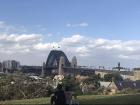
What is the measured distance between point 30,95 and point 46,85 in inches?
193

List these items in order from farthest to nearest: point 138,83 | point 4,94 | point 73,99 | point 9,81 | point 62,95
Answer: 1. point 138,83
2. point 9,81
3. point 4,94
4. point 73,99
5. point 62,95

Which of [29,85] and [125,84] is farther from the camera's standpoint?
[125,84]

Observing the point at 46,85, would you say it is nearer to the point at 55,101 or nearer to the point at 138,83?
the point at 55,101

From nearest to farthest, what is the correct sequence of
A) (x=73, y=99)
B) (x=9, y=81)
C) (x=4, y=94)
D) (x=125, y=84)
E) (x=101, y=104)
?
(x=73, y=99), (x=101, y=104), (x=4, y=94), (x=9, y=81), (x=125, y=84)

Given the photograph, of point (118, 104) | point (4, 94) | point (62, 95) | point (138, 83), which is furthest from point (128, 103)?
point (138, 83)

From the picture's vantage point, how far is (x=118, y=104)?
22.8 m

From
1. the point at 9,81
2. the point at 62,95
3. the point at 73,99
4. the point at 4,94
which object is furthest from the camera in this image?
the point at 9,81

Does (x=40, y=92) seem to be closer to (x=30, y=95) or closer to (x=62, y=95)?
(x=30, y=95)

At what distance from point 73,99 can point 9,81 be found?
30360 mm

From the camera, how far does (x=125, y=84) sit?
555ft

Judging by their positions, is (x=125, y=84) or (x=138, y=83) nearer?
(x=125, y=84)

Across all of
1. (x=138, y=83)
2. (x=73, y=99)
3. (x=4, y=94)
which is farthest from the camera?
(x=138, y=83)

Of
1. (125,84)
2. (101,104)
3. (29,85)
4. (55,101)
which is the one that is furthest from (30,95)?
(125,84)

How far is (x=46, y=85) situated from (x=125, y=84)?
120 meters
